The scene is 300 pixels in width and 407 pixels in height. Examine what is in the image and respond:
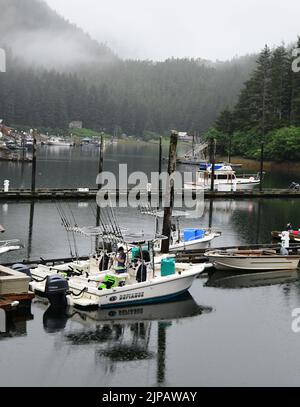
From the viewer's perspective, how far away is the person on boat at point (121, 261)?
25.7 metres

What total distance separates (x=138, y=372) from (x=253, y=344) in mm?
4859

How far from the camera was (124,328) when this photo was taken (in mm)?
22969

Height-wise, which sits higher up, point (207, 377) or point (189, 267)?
point (189, 267)

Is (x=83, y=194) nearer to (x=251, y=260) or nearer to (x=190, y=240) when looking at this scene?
(x=190, y=240)

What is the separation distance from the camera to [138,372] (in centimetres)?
1883

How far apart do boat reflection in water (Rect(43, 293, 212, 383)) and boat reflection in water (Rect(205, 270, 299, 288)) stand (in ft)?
12.9

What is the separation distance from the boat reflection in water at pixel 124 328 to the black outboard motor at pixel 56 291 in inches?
13.6

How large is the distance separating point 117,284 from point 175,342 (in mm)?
4538

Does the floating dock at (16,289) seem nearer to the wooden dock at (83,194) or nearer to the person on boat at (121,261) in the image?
the person on boat at (121,261)

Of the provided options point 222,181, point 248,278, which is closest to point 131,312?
point 248,278

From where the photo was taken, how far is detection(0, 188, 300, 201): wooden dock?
56562 millimetres
